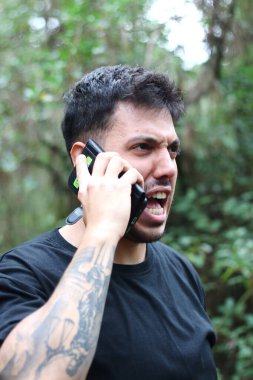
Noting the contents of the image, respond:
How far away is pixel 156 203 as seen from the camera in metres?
1.96

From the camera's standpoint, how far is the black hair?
199 centimetres

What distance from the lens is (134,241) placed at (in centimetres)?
195

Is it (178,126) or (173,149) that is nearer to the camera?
(173,149)

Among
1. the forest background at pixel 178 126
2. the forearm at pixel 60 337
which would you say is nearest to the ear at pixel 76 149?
the forearm at pixel 60 337

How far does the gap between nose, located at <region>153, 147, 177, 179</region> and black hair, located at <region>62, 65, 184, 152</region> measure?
0.56ft

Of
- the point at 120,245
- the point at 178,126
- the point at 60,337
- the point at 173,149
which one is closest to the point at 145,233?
the point at 120,245

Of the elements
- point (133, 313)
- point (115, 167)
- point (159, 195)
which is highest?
point (115, 167)

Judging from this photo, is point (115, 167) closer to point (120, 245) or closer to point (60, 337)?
point (120, 245)

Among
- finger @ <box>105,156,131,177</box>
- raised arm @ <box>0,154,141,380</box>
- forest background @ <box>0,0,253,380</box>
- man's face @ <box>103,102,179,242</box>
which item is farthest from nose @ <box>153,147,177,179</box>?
forest background @ <box>0,0,253,380</box>

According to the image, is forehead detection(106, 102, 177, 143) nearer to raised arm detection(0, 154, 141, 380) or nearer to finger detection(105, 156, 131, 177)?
finger detection(105, 156, 131, 177)

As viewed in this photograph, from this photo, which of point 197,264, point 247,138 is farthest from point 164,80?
point 247,138

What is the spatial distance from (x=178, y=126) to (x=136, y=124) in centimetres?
358

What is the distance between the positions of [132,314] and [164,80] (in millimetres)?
833

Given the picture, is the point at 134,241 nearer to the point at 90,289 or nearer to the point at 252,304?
the point at 90,289
